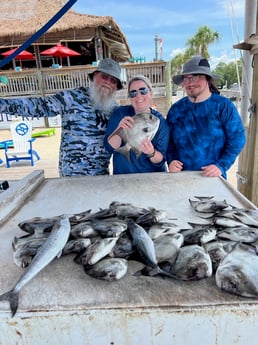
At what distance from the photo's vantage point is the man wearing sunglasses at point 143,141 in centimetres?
210

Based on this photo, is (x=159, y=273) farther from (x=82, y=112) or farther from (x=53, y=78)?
(x=53, y=78)

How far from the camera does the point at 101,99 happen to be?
7.98ft

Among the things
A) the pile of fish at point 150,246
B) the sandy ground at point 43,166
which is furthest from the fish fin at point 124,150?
the sandy ground at point 43,166

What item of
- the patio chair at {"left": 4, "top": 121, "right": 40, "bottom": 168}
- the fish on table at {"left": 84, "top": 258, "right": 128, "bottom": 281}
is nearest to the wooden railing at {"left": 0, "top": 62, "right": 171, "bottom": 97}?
the patio chair at {"left": 4, "top": 121, "right": 40, "bottom": 168}

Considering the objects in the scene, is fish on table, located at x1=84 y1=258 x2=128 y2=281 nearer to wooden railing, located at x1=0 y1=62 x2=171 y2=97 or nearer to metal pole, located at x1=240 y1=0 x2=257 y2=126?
metal pole, located at x1=240 y1=0 x2=257 y2=126

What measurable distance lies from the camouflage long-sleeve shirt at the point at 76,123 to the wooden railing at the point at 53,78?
11198 millimetres

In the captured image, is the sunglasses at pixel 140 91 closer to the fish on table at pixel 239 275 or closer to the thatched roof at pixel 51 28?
the fish on table at pixel 239 275

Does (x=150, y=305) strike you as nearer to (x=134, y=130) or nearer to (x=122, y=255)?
(x=122, y=255)

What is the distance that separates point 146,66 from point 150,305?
43.9 ft

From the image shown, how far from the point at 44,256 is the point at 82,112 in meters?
1.63

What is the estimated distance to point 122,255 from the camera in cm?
108

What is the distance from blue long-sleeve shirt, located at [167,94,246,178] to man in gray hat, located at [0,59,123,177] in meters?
0.59

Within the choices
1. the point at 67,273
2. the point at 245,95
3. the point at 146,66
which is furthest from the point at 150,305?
the point at 146,66

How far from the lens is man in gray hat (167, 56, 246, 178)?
227 centimetres
